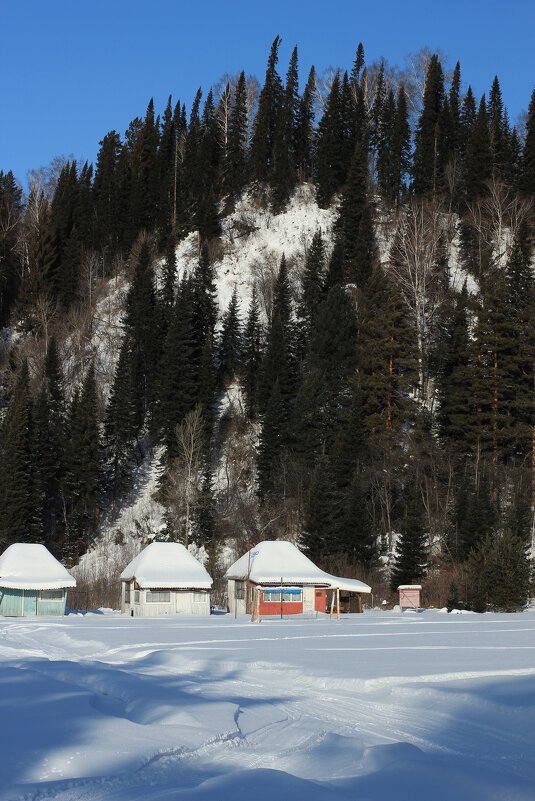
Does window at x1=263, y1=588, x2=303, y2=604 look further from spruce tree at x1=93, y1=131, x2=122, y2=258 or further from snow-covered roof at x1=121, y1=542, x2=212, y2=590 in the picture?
spruce tree at x1=93, y1=131, x2=122, y2=258

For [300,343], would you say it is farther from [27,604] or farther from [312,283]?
[27,604]

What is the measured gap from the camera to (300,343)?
2489 inches

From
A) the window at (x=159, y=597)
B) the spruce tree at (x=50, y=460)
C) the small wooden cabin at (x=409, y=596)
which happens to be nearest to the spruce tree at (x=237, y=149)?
the spruce tree at (x=50, y=460)

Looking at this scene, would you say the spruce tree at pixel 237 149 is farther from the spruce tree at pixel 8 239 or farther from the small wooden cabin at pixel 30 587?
the small wooden cabin at pixel 30 587

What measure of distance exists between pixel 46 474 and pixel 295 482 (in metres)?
18.9

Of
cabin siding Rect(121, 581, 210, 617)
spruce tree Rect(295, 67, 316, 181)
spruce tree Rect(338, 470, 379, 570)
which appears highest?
spruce tree Rect(295, 67, 316, 181)

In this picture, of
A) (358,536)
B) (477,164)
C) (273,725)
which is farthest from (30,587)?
(477,164)

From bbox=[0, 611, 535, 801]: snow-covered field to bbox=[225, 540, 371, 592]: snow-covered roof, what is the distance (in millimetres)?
20919

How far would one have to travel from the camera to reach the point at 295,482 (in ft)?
173

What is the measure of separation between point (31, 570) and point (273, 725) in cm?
3472

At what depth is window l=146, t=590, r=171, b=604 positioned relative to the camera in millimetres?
41500

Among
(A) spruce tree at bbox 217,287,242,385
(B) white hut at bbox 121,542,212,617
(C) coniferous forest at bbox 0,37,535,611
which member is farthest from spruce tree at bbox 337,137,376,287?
(B) white hut at bbox 121,542,212,617

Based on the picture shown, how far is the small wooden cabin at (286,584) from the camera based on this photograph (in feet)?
128

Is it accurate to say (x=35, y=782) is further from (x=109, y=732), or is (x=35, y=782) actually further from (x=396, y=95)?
(x=396, y=95)
